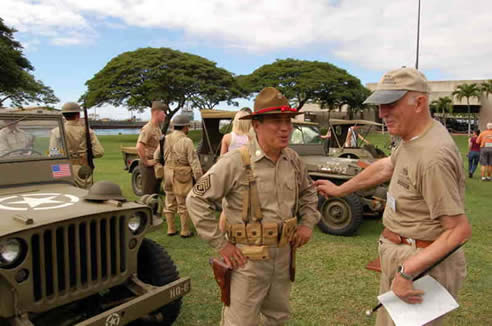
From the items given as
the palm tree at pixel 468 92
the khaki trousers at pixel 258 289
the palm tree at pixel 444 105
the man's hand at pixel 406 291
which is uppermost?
the palm tree at pixel 468 92

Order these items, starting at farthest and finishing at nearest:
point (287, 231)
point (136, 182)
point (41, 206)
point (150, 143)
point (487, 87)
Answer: point (487, 87) < point (136, 182) < point (150, 143) < point (41, 206) < point (287, 231)

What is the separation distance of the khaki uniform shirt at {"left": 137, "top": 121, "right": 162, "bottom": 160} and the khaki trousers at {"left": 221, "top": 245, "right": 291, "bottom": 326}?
4.17 meters

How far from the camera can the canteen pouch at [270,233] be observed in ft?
6.82

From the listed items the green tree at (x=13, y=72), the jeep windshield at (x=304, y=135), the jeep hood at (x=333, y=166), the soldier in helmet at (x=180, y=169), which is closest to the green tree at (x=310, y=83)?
the green tree at (x=13, y=72)

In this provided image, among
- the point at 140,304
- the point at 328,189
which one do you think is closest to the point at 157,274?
the point at 140,304

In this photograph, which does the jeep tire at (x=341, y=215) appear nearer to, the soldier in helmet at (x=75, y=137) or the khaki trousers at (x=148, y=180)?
the khaki trousers at (x=148, y=180)

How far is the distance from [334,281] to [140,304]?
2.28 m

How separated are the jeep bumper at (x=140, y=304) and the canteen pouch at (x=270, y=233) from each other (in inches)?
33.2

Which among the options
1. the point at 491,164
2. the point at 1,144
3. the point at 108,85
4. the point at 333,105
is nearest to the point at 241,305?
the point at 1,144

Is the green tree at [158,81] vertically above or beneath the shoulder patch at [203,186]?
above

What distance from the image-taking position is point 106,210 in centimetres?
238

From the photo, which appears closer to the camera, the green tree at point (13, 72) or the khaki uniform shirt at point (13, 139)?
the khaki uniform shirt at point (13, 139)

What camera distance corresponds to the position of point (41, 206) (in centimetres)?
256

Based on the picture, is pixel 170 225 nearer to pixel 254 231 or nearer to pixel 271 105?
pixel 254 231
